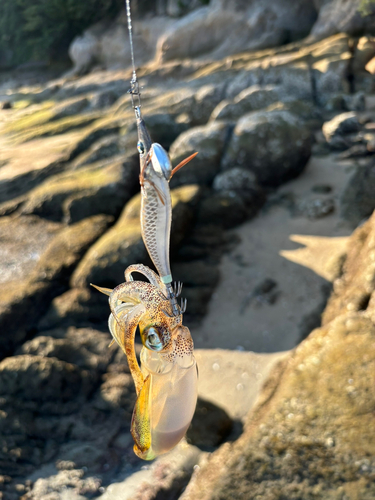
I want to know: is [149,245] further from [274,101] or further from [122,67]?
[122,67]

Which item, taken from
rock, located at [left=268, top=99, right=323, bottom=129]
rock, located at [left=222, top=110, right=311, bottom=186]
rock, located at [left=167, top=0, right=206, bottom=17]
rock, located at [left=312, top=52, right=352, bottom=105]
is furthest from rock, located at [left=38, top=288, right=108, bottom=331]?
rock, located at [left=167, top=0, right=206, bottom=17]

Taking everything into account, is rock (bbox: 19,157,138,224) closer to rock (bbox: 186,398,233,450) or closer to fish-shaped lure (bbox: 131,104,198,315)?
rock (bbox: 186,398,233,450)

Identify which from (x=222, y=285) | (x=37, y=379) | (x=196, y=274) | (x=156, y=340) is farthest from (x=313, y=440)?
(x=196, y=274)

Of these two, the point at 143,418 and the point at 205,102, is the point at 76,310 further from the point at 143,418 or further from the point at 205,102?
the point at 205,102

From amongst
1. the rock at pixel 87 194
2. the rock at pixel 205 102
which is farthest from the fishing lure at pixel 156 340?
the rock at pixel 205 102

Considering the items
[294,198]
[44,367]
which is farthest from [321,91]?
[44,367]
